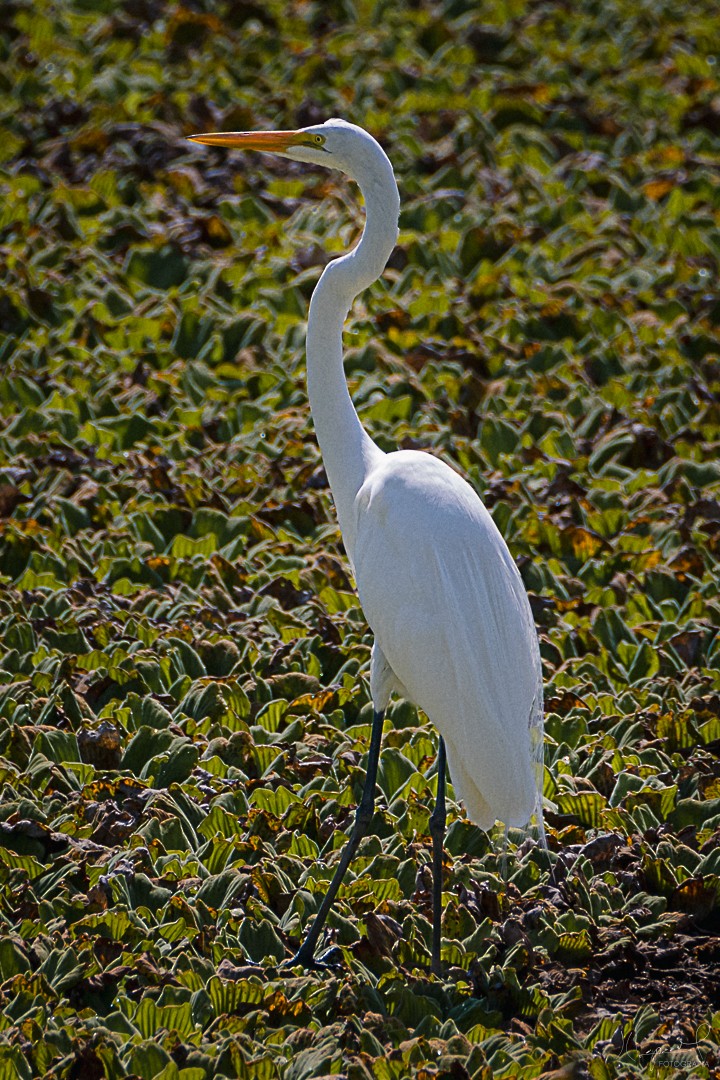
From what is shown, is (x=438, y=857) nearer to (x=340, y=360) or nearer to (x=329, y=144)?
(x=340, y=360)

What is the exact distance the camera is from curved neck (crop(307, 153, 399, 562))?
3.16m

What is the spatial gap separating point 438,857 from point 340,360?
1185 mm

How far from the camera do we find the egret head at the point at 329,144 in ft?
10.2

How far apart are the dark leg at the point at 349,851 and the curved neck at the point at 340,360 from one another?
493 millimetres

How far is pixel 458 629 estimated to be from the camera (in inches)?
112

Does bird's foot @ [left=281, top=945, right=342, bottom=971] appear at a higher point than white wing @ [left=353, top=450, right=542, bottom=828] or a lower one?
lower

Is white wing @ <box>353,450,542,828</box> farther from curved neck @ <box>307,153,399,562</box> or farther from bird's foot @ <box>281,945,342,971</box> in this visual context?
bird's foot @ <box>281,945,342,971</box>

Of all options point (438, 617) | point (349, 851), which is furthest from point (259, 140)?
point (349, 851)

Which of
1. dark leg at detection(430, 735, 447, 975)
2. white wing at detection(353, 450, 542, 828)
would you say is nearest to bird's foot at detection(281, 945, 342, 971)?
dark leg at detection(430, 735, 447, 975)

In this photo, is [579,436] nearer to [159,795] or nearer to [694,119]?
[159,795]

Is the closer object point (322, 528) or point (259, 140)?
point (259, 140)

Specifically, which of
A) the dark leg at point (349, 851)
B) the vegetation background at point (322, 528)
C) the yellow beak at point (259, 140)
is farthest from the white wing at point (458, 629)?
the yellow beak at point (259, 140)

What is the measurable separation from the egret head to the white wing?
2.33 ft

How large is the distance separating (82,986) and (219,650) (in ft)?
4.23
